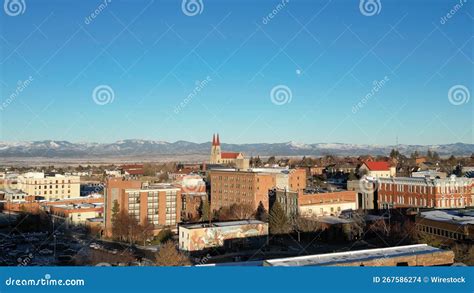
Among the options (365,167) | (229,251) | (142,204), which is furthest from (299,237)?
(365,167)

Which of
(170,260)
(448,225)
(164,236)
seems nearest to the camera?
(170,260)

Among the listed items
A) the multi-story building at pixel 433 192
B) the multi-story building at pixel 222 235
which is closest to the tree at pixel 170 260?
the multi-story building at pixel 222 235

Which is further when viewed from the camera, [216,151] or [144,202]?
[216,151]

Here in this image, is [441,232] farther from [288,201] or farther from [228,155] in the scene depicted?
[228,155]

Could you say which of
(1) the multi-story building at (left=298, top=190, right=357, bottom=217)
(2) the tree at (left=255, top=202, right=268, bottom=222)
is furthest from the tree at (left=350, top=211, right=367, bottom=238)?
(2) the tree at (left=255, top=202, right=268, bottom=222)

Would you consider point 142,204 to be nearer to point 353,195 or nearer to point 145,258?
→ point 145,258

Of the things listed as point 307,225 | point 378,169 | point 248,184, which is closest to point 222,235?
point 307,225
